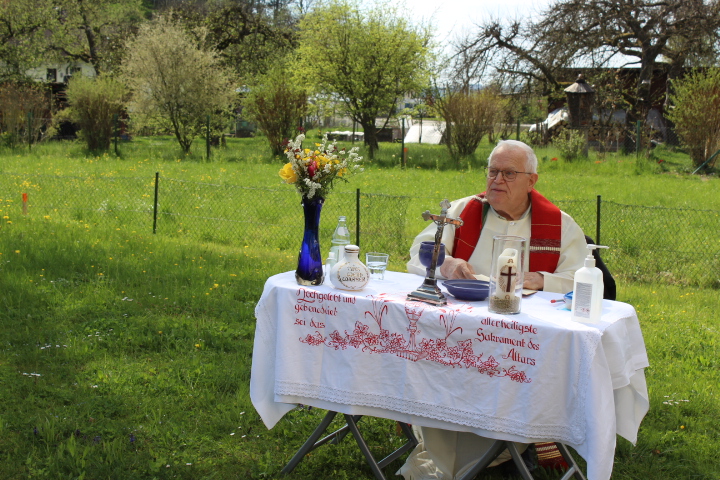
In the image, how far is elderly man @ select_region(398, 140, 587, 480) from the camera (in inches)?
142

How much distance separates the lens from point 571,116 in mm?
20688

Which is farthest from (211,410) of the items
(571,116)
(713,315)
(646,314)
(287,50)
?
(287,50)

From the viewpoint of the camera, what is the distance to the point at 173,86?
2259 centimetres

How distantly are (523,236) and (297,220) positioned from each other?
22.6ft

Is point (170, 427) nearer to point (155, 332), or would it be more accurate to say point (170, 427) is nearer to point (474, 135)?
point (155, 332)

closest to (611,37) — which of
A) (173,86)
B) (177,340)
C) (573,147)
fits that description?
(573,147)

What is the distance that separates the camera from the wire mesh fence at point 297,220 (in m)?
8.65

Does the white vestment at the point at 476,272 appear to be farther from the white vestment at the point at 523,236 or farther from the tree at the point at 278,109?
the tree at the point at 278,109

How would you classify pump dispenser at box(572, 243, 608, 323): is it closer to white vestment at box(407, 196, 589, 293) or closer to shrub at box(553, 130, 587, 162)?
white vestment at box(407, 196, 589, 293)

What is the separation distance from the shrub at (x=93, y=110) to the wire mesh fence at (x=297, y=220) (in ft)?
29.6

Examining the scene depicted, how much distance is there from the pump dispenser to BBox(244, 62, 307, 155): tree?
18222 mm

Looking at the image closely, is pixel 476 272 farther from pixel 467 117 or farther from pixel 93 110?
pixel 93 110

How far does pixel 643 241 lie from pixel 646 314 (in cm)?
278

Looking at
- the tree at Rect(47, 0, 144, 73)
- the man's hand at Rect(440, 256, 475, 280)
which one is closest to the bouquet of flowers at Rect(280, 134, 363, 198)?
the man's hand at Rect(440, 256, 475, 280)
